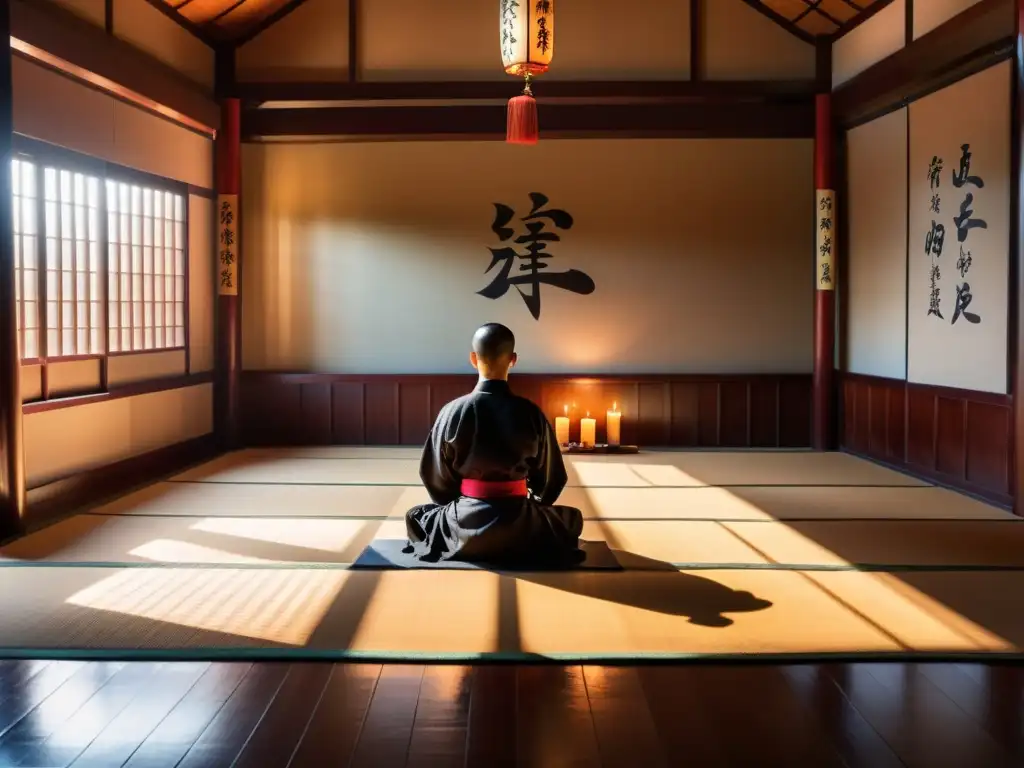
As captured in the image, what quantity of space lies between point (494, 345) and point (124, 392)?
2841 mm

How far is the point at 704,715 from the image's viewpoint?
231cm

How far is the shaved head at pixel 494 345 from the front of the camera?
12.0 ft

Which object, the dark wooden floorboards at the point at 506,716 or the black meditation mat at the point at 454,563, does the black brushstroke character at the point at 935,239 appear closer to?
the black meditation mat at the point at 454,563

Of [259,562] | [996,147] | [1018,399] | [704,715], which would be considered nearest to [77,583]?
[259,562]

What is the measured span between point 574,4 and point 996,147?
10.9ft

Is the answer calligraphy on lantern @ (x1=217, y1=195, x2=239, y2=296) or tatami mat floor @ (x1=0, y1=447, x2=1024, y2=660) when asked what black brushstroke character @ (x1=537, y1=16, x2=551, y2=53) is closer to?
tatami mat floor @ (x1=0, y1=447, x2=1024, y2=660)

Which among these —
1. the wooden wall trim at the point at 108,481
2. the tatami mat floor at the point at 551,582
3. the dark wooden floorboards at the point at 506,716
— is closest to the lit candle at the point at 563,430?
the tatami mat floor at the point at 551,582

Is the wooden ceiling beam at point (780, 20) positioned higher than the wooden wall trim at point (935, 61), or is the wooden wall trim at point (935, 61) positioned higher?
the wooden ceiling beam at point (780, 20)

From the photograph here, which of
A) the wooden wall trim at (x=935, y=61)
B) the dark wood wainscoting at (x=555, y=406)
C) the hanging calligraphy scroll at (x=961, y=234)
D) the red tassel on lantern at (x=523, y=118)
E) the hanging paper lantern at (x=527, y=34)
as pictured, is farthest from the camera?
the dark wood wainscoting at (x=555, y=406)

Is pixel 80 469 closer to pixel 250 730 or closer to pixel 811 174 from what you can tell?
pixel 250 730

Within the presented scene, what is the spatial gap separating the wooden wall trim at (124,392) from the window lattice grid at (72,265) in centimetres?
23

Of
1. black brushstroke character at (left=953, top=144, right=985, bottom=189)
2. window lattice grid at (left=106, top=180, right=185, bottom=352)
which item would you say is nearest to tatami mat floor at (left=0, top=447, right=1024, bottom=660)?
window lattice grid at (left=106, top=180, right=185, bottom=352)

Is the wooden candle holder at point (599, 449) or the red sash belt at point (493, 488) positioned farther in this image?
the wooden candle holder at point (599, 449)

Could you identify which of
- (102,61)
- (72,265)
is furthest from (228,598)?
(102,61)
